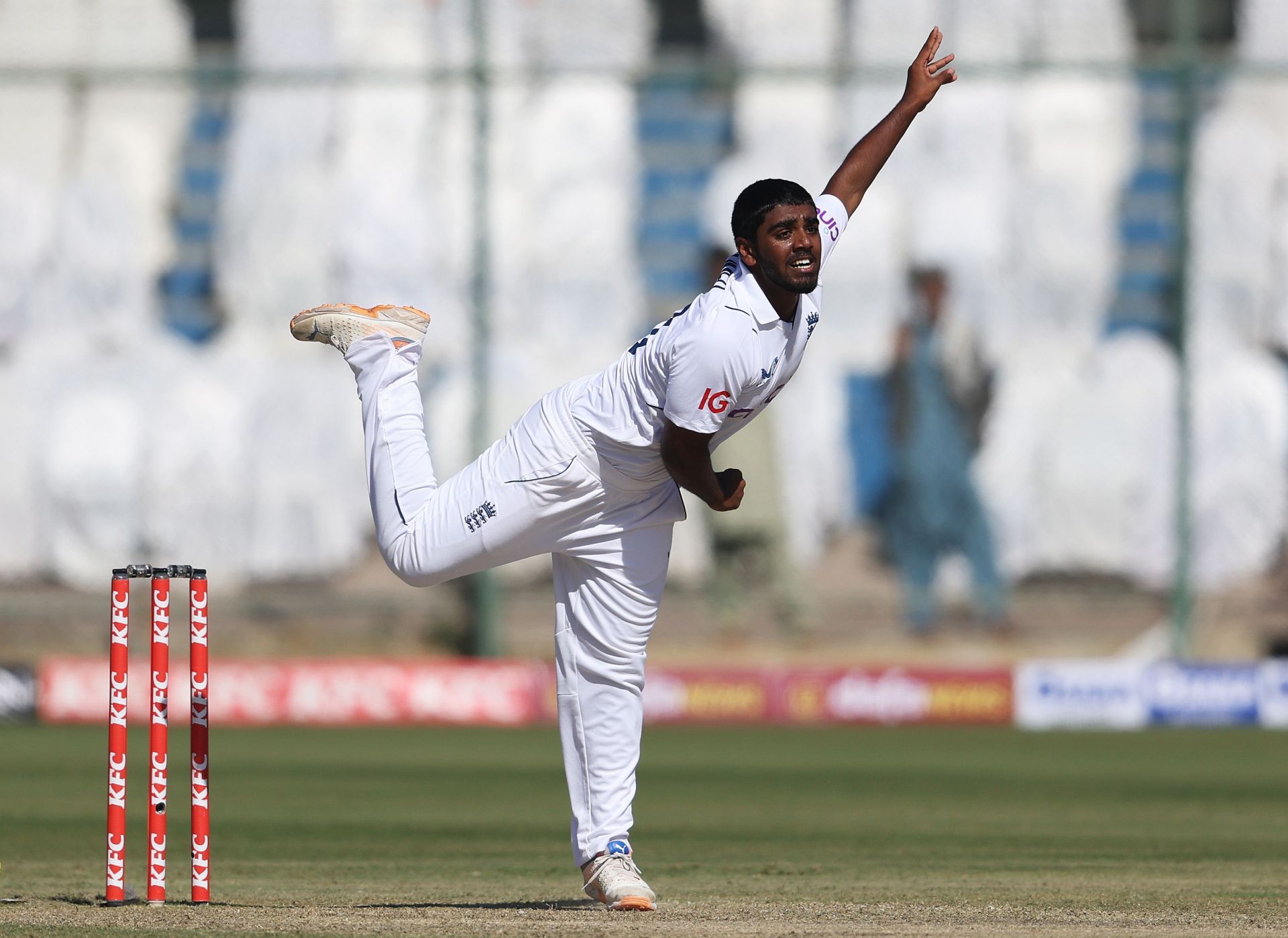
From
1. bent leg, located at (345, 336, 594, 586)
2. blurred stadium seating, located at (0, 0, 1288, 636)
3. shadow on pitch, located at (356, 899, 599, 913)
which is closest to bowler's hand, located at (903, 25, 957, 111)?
bent leg, located at (345, 336, 594, 586)

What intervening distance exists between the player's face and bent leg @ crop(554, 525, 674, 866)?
2.68 ft

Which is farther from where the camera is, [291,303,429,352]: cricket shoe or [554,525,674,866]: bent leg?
[291,303,429,352]: cricket shoe

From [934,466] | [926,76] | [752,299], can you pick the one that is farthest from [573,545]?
[934,466]

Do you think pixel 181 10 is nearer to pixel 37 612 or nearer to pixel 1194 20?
pixel 37 612

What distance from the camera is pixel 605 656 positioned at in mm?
5727

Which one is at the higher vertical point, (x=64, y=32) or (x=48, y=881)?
(x=64, y=32)

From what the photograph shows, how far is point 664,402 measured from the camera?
5461mm

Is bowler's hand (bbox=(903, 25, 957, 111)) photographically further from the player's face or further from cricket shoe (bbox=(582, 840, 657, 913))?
cricket shoe (bbox=(582, 840, 657, 913))

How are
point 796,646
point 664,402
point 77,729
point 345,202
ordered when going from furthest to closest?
point 345,202 → point 796,646 → point 77,729 → point 664,402

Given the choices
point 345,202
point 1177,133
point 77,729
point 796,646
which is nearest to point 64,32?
point 345,202

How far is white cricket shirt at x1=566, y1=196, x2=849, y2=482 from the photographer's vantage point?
529 cm

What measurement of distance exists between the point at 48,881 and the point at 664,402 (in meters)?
2.22

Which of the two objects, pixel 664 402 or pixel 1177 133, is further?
pixel 1177 133

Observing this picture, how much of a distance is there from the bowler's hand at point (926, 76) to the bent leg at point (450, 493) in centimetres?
137
